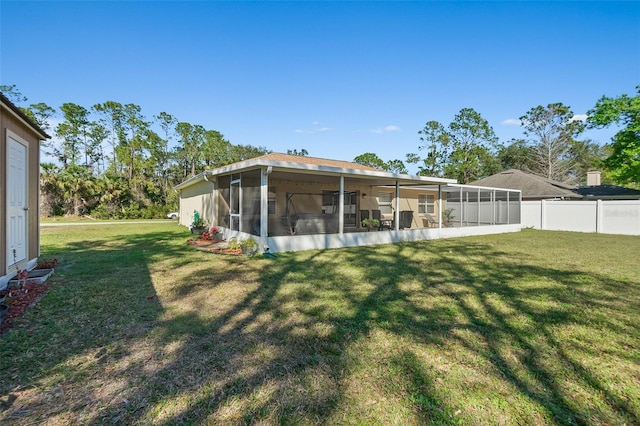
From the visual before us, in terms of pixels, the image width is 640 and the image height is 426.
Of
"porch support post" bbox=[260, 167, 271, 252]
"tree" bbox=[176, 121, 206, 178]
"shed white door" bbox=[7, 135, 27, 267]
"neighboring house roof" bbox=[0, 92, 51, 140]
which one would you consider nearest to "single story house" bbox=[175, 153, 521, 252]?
"porch support post" bbox=[260, 167, 271, 252]

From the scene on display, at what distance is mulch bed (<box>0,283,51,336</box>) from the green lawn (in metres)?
0.12

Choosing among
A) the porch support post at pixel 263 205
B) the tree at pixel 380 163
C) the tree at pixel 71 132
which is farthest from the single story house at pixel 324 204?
the tree at pixel 380 163

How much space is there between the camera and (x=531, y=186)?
20969mm

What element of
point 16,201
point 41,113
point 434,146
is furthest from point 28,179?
point 434,146

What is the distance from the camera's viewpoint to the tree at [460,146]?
30984 millimetres

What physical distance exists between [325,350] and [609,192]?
24586 millimetres

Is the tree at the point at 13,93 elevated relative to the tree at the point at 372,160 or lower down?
elevated

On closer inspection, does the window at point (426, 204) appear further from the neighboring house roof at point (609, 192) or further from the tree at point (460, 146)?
the tree at point (460, 146)

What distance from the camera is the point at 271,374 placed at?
8.46 feet

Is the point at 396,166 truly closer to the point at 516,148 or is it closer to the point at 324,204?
the point at 516,148

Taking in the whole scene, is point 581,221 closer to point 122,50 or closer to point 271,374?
point 271,374

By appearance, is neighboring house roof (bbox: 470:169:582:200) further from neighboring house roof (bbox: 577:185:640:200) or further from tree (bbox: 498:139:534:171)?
tree (bbox: 498:139:534:171)

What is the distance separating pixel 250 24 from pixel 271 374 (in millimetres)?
12585

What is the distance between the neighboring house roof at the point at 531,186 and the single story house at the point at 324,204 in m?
5.12
